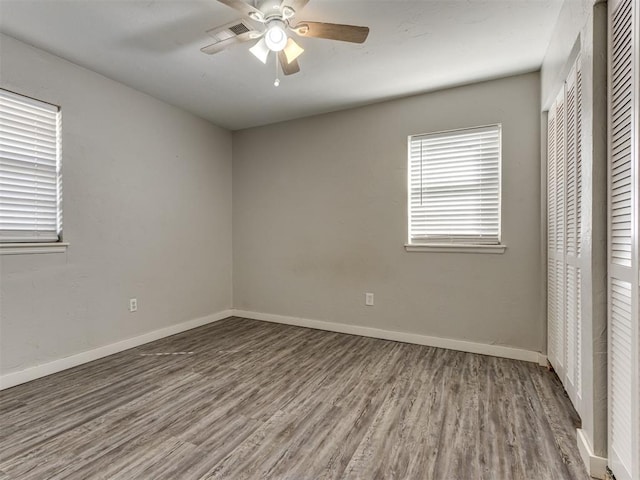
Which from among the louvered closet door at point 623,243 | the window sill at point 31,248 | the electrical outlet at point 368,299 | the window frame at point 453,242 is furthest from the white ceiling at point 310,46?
the electrical outlet at point 368,299

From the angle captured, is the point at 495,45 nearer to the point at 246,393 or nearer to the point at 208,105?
the point at 208,105

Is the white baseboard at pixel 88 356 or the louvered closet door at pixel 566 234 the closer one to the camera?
the louvered closet door at pixel 566 234

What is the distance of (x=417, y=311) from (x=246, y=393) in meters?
1.94

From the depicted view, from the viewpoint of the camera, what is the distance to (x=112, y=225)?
317 centimetres

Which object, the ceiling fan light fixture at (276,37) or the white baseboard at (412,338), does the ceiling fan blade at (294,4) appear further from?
the white baseboard at (412,338)

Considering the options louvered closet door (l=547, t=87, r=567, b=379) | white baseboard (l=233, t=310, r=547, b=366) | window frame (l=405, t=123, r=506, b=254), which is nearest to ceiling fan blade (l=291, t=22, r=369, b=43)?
louvered closet door (l=547, t=87, r=567, b=379)

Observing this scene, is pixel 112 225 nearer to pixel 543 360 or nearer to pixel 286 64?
pixel 286 64

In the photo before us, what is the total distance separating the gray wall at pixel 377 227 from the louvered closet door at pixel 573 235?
0.79 meters

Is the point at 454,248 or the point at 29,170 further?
the point at 454,248

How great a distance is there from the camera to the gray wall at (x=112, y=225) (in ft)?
8.43

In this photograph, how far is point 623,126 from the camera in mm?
1386

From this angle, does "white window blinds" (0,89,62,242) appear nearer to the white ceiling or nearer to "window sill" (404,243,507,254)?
the white ceiling

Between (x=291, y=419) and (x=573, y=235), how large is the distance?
2125 mm

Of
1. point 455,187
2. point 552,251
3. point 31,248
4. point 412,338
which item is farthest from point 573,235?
point 31,248
